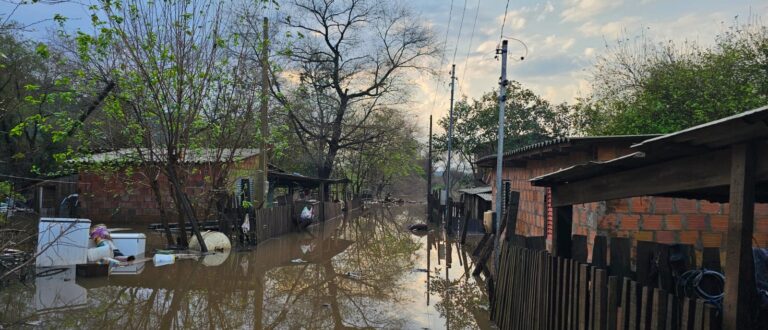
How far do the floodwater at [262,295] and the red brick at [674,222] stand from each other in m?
3.28

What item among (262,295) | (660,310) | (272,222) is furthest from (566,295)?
(272,222)

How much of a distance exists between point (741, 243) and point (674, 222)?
7.00m

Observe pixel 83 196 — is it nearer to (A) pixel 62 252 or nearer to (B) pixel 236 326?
(A) pixel 62 252

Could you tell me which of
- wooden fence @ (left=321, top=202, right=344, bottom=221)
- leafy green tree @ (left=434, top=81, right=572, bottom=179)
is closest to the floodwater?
→ wooden fence @ (left=321, top=202, right=344, bottom=221)

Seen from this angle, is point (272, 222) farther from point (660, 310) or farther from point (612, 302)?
point (660, 310)

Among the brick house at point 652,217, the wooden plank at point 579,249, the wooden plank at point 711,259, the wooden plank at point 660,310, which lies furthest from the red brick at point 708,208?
the wooden plank at point 660,310

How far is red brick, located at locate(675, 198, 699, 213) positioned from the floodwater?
11.7ft

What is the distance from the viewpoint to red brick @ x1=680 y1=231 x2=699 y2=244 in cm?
888

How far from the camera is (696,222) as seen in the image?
8867 millimetres

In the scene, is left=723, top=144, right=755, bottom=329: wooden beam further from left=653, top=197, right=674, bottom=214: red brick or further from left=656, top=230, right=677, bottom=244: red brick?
left=656, top=230, right=677, bottom=244: red brick

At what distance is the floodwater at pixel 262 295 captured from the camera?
777 centimetres

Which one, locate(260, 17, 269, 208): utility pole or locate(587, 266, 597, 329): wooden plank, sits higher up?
locate(260, 17, 269, 208): utility pole

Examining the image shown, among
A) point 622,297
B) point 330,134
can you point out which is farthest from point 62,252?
point 330,134

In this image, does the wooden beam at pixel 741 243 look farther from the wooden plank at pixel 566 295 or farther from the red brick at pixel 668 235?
the red brick at pixel 668 235
